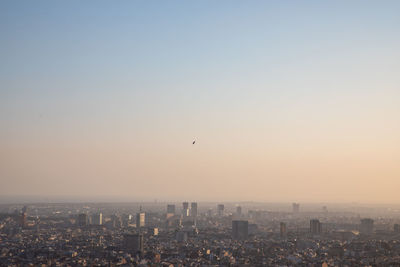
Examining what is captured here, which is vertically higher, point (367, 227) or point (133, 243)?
point (133, 243)

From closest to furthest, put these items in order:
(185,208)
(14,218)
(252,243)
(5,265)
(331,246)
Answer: (5,265) < (331,246) < (252,243) < (14,218) < (185,208)

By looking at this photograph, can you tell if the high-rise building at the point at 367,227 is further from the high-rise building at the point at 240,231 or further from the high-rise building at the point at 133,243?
the high-rise building at the point at 133,243

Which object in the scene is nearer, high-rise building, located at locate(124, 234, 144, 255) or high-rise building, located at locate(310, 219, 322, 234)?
high-rise building, located at locate(124, 234, 144, 255)

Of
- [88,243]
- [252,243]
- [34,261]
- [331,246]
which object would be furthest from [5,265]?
[331,246]

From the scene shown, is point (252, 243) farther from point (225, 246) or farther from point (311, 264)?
point (311, 264)

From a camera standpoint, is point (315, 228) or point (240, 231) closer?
point (240, 231)

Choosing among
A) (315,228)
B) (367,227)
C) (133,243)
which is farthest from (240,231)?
(367,227)

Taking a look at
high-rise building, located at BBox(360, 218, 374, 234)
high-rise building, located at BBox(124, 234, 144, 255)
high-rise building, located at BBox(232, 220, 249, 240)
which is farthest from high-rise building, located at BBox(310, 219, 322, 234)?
high-rise building, located at BBox(124, 234, 144, 255)

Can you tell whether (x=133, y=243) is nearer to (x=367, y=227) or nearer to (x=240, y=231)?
(x=240, y=231)

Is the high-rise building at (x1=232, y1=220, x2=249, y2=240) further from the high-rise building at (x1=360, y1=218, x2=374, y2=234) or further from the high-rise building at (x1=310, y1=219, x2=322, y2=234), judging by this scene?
the high-rise building at (x1=360, y1=218, x2=374, y2=234)

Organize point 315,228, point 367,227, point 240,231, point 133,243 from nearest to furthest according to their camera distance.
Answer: point 133,243 → point 240,231 → point 315,228 → point 367,227

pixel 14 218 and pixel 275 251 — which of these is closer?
pixel 275 251
